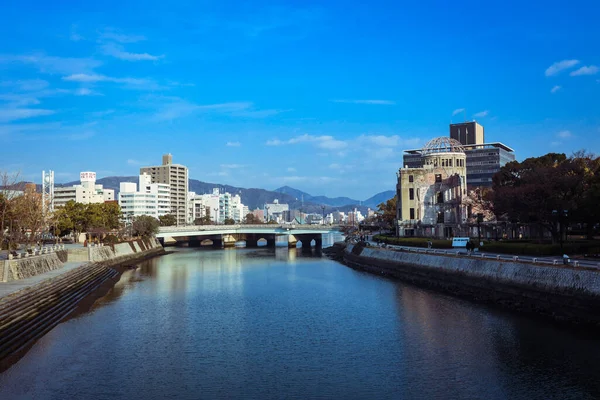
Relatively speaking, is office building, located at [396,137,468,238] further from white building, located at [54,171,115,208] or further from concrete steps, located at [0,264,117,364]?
white building, located at [54,171,115,208]

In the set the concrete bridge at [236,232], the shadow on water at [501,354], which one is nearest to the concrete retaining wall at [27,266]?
the shadow on water at [501,354]

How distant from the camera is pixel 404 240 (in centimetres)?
6619

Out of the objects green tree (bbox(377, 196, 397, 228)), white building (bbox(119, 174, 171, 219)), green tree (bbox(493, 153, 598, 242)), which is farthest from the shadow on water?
white building (bbox(119, 174, 171, 219))

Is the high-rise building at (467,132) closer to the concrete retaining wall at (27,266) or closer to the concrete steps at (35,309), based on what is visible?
the concrete retaining wall at (27,266)

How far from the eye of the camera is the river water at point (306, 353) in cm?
1942

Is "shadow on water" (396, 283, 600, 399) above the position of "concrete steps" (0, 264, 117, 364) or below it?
below

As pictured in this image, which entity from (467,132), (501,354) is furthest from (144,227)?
(467,132)

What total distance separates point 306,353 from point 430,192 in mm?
59773

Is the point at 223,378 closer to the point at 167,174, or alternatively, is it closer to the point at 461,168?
the point at 461,168

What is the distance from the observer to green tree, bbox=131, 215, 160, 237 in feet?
309

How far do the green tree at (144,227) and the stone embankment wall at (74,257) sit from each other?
1544 millimetres

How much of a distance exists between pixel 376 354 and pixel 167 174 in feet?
543

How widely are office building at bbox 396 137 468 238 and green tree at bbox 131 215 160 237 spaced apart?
46.5 metres

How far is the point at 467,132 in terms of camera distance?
540ft
